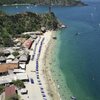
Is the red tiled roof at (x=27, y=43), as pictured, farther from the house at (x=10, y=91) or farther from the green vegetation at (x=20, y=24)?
the house at (x=10, y=91)

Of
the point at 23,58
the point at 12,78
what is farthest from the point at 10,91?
the point at 23,58

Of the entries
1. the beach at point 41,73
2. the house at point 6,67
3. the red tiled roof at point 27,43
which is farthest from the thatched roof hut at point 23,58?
the red tiled roof at point 27,43

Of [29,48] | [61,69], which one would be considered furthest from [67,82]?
[29,48]

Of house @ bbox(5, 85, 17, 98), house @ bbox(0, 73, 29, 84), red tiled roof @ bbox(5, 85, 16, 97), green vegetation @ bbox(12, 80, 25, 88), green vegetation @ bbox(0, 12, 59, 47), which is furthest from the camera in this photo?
green vegetation @ bbox(0, 12, 59, 47)

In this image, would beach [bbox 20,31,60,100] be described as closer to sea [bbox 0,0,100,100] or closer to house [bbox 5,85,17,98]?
sea [bbox 0,0,100,100]

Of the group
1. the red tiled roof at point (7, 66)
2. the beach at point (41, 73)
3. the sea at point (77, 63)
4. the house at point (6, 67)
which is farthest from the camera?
the red tiled roof at point (7, 66)

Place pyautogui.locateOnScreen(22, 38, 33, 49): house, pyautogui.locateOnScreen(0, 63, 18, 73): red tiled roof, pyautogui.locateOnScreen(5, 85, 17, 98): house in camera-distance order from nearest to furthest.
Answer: pyautogui.locateOnScreen(5, 85, 17, 98): house
pyautogui.locateOnScreen(0, 63, 18, 73): red tiled roof
pyautogui.locateOnScreen(22, 38, 33, 49): house

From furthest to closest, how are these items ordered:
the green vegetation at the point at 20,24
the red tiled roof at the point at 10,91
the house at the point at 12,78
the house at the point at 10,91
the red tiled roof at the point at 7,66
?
the green vegetation at the point at 20,24 → the red tiled roof at the point at 7,66 → the house at the point at 12,78 → the red tiled roof at the point at 10,91 → the house at the point at 10,91

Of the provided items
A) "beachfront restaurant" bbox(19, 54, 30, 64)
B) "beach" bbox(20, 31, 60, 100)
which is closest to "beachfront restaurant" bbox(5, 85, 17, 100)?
"beach" bbox(20, 31, 60, 100)
